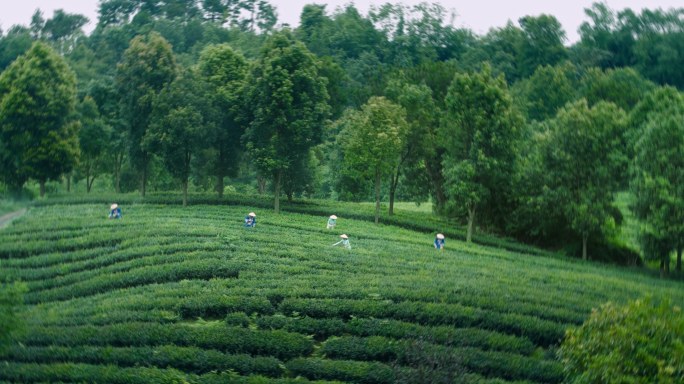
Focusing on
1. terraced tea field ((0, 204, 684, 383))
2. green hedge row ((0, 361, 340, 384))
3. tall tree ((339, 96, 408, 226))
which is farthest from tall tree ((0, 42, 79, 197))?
green hedge row ((0, 361, 340, 384))

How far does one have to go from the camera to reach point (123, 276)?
19.5m

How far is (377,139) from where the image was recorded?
35656 mm

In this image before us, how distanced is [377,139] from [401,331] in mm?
22804

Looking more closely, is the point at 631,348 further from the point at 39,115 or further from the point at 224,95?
the point at 39,115

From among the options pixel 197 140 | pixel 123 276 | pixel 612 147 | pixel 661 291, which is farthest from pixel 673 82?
pixel 123 276

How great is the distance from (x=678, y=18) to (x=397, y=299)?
252 ft

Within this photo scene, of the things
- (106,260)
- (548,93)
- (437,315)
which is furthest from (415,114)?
(548,93)

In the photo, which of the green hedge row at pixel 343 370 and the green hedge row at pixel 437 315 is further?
the green hedge row at pixel 437 315

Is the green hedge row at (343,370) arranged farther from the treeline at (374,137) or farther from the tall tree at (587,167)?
the tall tree at (587,167)

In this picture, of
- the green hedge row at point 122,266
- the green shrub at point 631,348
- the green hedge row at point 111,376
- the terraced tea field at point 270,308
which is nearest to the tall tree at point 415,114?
the terraced tea field at point 270,308

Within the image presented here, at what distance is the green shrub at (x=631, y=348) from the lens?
32.0ft

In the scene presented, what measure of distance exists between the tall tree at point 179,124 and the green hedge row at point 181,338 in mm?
24280

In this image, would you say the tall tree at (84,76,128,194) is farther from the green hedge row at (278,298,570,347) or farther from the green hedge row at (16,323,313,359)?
the green hedge row at (278,298,570,347)

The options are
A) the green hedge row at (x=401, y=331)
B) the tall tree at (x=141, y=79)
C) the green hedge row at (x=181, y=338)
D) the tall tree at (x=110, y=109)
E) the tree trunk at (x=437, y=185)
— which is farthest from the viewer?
the tall tree at (x=110, y=109)
